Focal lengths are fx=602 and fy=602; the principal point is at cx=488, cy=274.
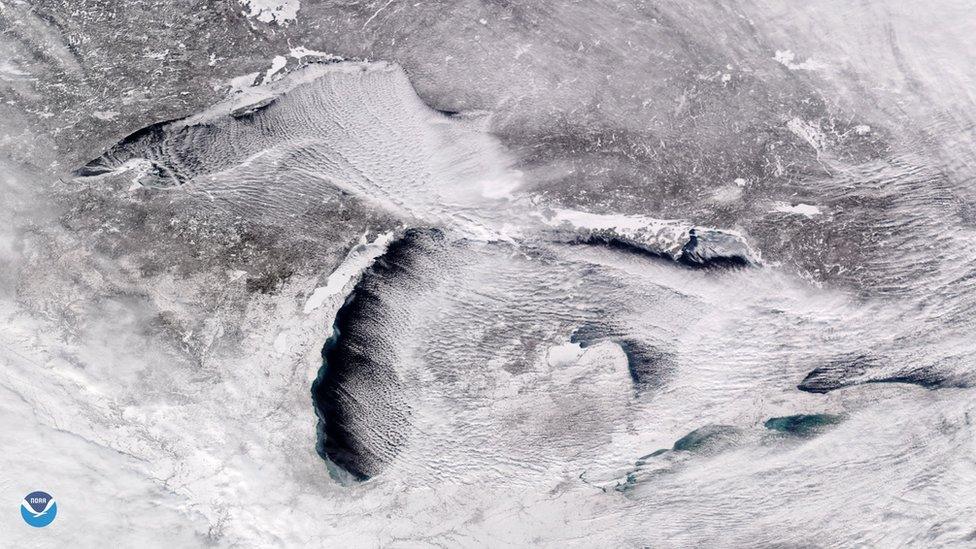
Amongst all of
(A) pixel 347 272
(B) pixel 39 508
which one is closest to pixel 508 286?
(A) pixel 347 272

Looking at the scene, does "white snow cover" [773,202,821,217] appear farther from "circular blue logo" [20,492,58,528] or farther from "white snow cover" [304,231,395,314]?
"circular blue logo" [20,492,58,528]

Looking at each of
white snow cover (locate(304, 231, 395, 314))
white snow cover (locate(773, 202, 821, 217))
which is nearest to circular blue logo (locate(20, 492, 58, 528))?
white snow cover (locate(304, 231, 395, 314))

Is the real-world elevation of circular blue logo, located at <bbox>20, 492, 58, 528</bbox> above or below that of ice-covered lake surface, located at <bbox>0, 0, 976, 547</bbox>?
below

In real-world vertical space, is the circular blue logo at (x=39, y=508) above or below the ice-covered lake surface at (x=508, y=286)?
below

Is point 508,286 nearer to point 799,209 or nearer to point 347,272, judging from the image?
point 347,272

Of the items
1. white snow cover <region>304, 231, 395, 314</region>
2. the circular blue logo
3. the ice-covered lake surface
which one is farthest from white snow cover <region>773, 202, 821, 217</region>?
the circular blue logo

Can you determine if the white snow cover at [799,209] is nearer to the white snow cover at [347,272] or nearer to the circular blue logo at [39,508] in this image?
the white snow cover at [347,272]

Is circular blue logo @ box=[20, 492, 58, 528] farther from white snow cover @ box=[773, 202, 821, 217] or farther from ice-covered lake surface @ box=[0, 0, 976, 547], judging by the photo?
white snow cover @ box=[773, 202, 821, 217]

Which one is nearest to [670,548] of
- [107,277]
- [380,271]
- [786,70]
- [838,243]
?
[838,243]

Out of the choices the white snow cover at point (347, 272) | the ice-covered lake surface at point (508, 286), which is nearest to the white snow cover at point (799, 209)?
the ice-covered lake surface at point (508, 286)
